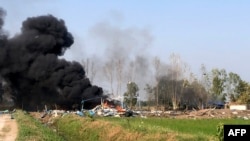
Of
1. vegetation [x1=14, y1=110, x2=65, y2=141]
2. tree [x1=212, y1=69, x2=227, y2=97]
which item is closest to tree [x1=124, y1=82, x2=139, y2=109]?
tree [x1=212, y1=69, x2=227, y2=97]

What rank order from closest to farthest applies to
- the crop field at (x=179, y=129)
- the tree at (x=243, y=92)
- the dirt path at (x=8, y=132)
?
1. the crop field at (x=179, y=129)
2. the dirt path at (x=8, y=132)
3. the tree at (x=243, y=92)

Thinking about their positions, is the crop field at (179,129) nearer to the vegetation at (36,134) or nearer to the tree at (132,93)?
the vegetation at (36,134)

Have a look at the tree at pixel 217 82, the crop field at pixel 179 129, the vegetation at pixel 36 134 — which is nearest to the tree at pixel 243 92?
the tree at pixel 217 82

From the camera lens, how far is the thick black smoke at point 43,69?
229 ft

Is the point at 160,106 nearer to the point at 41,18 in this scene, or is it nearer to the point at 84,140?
the point at 41,18

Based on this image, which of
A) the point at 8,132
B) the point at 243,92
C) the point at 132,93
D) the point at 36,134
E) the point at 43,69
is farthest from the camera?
the point at 132,93

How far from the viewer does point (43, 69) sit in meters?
69.5

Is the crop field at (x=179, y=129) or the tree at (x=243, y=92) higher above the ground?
the tree at (x=243, y=92)

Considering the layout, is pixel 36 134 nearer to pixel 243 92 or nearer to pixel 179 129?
pixel 179 129

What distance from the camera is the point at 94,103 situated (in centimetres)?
7038

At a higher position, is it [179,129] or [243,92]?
[243,92]

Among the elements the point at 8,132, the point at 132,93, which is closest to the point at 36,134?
the point at 8,132

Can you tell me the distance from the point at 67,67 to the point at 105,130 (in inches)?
1899

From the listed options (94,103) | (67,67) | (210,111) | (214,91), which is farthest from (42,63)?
(214,91)
